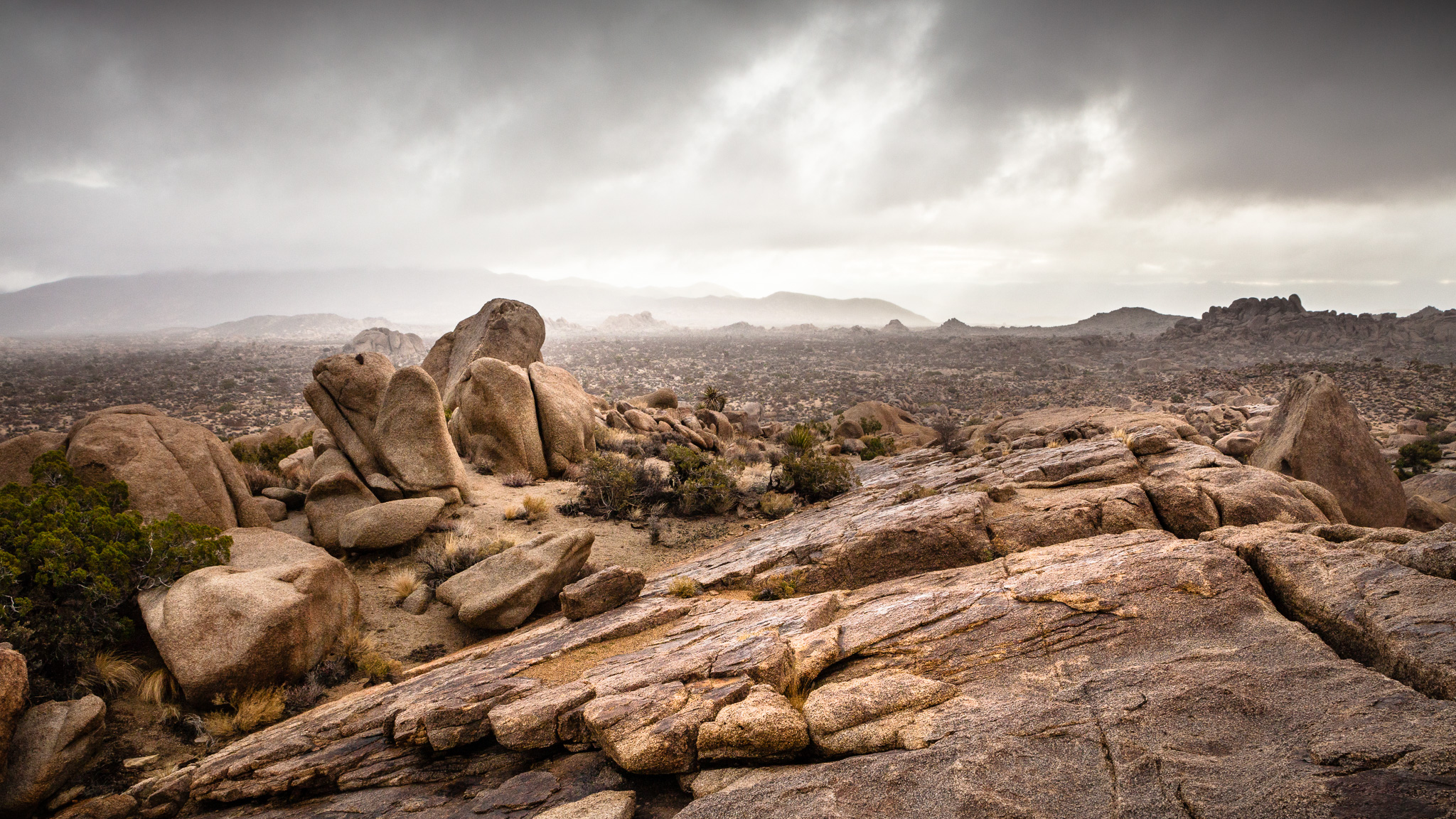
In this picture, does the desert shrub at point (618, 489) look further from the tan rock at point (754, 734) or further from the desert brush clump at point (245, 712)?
the tan rock at point (754, 734)

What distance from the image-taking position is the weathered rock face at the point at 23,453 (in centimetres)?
1020

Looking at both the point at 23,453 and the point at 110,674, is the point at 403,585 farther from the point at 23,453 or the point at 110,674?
the point at 23,453

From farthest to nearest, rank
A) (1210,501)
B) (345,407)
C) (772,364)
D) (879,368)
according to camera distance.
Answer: (772,364), (879,368), (345,407), (1210,501)

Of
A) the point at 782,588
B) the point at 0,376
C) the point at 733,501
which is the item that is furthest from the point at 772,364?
the point at 0,376

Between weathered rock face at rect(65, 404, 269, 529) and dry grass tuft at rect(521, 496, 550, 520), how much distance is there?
5437 millimetres

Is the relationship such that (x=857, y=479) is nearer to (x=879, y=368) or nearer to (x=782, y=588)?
(x=782, y=588)

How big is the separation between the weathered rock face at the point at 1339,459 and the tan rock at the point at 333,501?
21779 millimetres

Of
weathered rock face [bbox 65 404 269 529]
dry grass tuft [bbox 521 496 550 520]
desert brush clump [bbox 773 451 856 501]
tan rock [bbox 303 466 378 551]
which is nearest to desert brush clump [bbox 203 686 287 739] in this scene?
weathered rock face [bbox 65 404 269 529]

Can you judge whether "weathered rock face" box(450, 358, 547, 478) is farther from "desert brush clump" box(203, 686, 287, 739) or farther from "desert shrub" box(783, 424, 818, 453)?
"desert brush clump" box(203, 686, 287, 739)

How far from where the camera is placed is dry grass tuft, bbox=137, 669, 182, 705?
7578mm

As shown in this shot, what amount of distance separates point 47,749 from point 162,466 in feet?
20.5

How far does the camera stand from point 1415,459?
755 inches

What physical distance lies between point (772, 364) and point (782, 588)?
70.1 m

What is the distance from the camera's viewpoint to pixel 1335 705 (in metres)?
3.85
